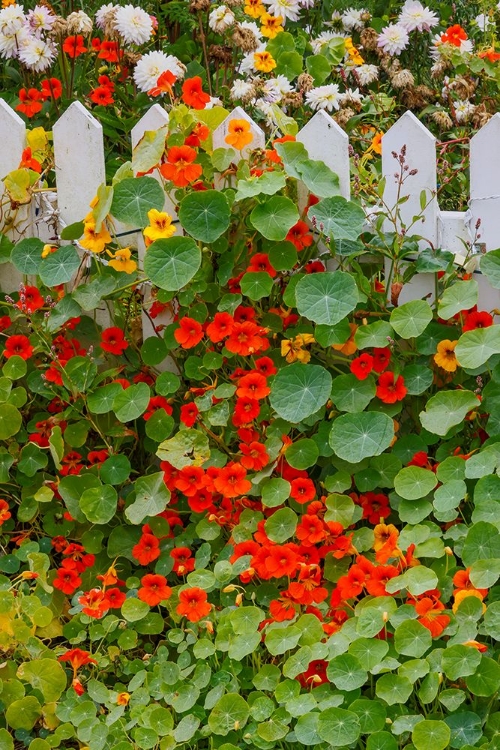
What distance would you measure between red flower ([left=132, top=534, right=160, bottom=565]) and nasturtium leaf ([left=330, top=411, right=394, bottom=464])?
0.50 meters

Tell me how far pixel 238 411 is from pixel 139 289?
499mm

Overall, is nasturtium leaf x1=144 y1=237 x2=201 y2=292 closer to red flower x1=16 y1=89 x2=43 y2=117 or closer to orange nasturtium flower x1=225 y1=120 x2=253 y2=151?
orange nasturtium flower x1=225 y1=120 x2=253 y2=151

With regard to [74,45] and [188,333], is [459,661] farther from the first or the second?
[74,45]

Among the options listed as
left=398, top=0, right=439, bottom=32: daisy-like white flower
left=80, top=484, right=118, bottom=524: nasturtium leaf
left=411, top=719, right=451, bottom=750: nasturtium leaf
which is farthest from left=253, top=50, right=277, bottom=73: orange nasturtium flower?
left=411, top=719, right=451, bottom=750: nasturtium leaf

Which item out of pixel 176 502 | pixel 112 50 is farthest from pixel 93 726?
pixel 112 50

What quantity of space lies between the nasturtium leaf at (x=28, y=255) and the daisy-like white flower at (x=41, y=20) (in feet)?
2.94

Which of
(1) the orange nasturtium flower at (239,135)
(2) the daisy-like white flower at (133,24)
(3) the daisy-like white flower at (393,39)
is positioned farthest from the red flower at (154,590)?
(3) the daisy-like white flower at (393,39)

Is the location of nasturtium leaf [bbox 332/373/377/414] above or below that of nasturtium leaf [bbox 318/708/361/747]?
above

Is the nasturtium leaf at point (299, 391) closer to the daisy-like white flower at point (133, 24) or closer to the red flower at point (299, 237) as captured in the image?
the red flower at point (299, 237)

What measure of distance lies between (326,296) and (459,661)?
0.93 m

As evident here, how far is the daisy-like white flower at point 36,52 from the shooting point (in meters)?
3.29

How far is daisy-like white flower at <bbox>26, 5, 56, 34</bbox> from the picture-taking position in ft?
10.6

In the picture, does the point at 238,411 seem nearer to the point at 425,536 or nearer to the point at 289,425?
the point at 289,425

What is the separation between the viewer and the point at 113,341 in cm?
273
